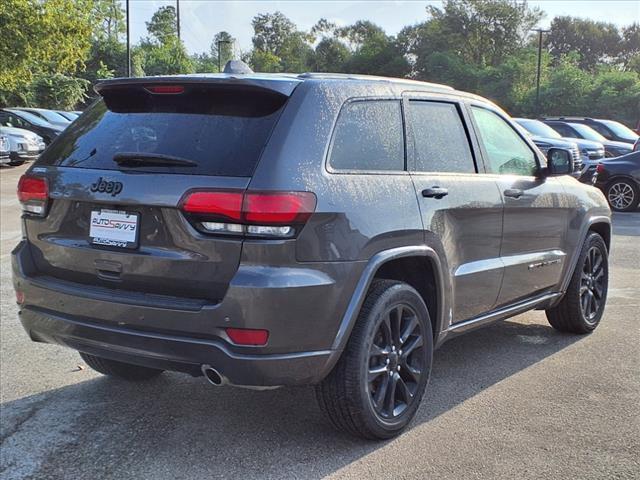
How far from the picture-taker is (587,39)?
9388 cm

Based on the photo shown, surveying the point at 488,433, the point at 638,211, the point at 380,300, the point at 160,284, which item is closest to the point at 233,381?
the point at 160,284

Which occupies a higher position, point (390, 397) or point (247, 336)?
point (247, 336)

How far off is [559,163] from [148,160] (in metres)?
2.97

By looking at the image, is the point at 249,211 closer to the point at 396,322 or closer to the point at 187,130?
the point at 187,130

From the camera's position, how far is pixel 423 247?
3793 mm

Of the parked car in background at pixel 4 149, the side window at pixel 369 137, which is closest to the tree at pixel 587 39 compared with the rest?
the parked car in background at pixel 4 149

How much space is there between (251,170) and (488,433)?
72.7 inches

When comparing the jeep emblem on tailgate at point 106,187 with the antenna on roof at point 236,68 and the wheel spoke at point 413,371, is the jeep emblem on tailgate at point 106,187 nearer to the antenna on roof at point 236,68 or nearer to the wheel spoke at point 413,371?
the antenna on roof at point 236,68

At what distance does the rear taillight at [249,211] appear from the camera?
312cm

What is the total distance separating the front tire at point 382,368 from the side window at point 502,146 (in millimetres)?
1307

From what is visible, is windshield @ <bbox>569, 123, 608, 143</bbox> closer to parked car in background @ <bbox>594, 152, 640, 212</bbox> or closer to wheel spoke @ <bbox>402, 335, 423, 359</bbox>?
parked car in background @ <bbox>594, 152, 640, 212</bbox>

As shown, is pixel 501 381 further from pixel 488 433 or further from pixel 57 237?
pixel 57 237

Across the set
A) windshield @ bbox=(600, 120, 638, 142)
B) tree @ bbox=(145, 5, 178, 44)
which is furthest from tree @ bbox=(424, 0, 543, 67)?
windshield @ bbox=(600, 120, 638, 142)

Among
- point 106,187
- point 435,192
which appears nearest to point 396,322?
point 435,192
